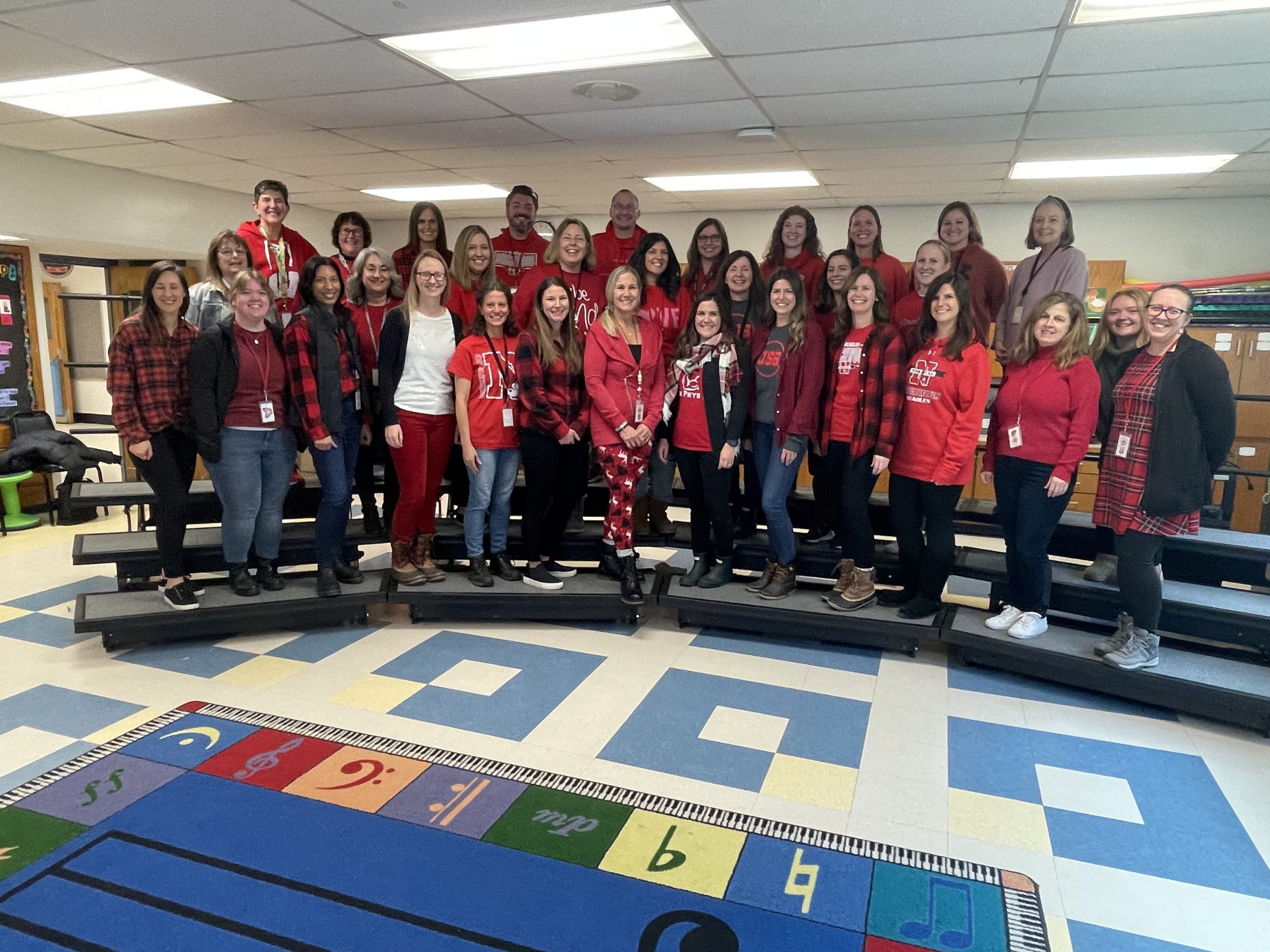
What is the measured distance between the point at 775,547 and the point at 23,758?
10.4 ft

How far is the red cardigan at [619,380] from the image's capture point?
373 centimetres

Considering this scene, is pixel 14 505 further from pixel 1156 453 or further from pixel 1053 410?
pixel 1156 453

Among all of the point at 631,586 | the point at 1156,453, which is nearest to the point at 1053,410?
the point at 1156,453

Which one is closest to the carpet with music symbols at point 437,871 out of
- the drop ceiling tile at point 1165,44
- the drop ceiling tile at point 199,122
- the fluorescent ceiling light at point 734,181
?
the drop ceiling tile at point 1165,44

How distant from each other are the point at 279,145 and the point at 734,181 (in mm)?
3469

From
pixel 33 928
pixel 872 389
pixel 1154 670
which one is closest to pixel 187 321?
pixel 33 928

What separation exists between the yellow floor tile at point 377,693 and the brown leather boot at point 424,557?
29.5 inches

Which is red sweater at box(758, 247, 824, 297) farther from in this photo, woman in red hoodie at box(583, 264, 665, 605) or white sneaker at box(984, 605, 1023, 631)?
white sneaker at box(984, 605, 1023, 631)

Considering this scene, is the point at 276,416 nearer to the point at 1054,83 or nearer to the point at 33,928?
the point at 33,928

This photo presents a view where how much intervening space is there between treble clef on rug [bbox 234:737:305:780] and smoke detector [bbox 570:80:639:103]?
3349 millimetres

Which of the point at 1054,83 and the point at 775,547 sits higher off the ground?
the point at 1054,83

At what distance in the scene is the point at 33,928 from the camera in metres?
1.91

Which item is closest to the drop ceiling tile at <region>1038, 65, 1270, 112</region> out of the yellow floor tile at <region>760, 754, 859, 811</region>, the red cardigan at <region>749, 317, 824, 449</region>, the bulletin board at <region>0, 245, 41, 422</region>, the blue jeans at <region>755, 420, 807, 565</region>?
the red cardigan at <region>749, 317, 824, 449</region>

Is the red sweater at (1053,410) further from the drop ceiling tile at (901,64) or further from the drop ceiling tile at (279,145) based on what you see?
the drop ceiling tile at (279,145)
